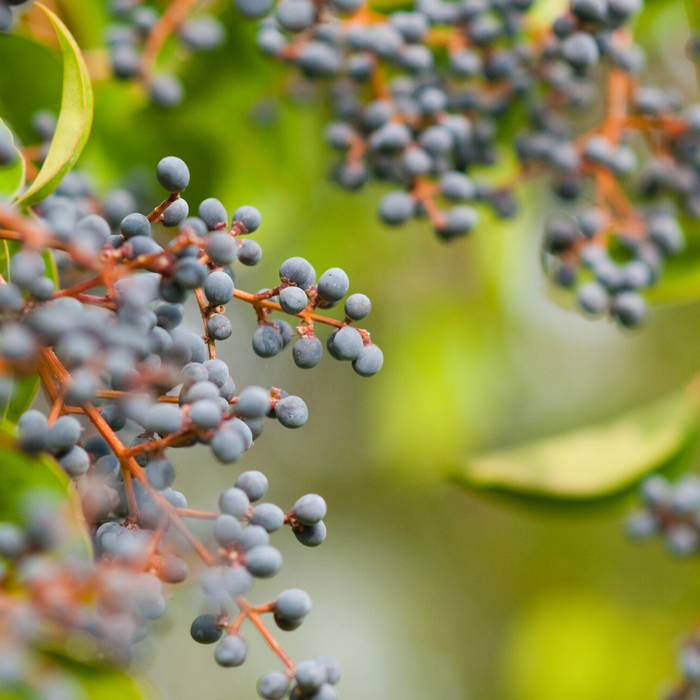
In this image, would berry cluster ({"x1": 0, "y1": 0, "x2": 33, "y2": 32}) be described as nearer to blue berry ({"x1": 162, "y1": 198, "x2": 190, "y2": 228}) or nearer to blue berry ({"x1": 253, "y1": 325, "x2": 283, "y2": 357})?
blue berry ({"x1": 162, "y1": 198, "x2": 190, "y2": 228})

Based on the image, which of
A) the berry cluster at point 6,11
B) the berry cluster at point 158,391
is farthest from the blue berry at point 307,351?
the berry cluster at point 6,11

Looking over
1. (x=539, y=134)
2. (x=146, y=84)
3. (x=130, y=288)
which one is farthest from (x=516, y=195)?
(x=130, y=288)

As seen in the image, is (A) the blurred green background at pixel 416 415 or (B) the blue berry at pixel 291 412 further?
(A) the blurred green background at pixel 416 415

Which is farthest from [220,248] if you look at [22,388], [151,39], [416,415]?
[416,415]

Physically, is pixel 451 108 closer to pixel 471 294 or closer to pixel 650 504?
pixel 650 504

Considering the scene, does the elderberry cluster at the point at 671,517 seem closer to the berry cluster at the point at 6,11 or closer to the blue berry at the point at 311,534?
the blue berry at the point at 311,534

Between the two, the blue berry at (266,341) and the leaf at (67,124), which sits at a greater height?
the leaf at (67,124)

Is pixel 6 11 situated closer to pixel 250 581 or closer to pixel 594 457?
pixel 250 581
